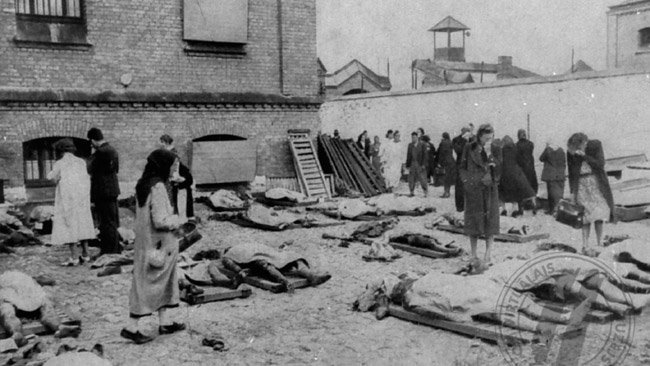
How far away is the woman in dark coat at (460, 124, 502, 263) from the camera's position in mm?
8617

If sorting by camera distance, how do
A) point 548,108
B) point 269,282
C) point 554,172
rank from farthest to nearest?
point 548,108, point 554,172, point 269,282

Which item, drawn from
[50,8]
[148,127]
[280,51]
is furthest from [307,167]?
[50,8]

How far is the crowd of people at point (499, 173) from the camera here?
28.5 ft

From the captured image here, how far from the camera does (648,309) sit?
6332 millimetres

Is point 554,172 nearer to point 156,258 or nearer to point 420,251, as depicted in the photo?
point 420,251

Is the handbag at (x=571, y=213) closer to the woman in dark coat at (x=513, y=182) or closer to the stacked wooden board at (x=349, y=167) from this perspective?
the woman in dark coat at (x=513, y=182)

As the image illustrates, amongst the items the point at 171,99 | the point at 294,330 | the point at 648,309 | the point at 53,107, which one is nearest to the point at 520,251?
the point at 648,309

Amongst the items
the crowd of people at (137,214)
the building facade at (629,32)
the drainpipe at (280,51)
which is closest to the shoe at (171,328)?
the crowd of people at (137,214)

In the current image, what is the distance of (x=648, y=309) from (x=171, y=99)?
11.2m

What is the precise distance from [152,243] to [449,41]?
163ft

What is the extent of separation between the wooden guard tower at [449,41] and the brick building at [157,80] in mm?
37394

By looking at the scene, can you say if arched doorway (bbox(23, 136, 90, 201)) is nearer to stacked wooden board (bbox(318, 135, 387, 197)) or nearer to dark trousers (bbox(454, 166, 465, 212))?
stacked wooden board (bbox(318, 135, 387, 197))

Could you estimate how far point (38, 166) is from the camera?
532 inches

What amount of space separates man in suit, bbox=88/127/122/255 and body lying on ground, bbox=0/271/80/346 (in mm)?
2826
